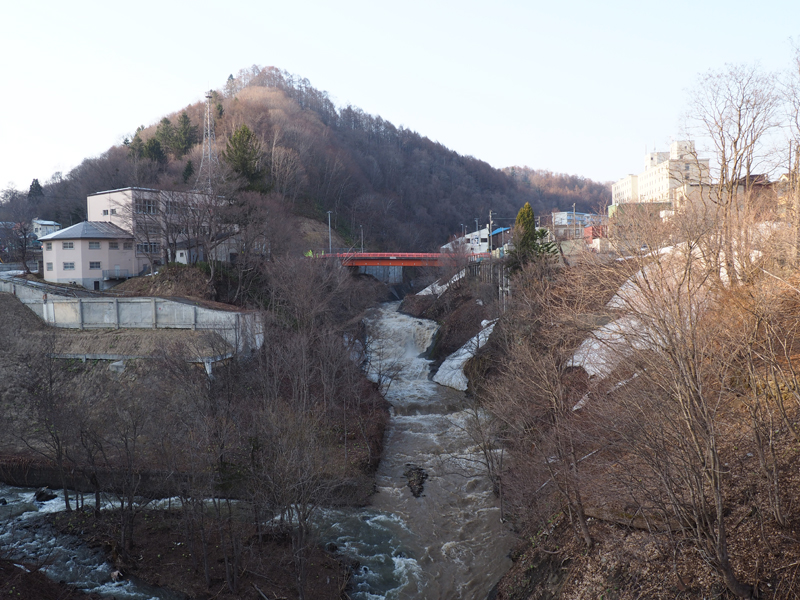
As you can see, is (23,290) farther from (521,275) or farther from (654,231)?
(654,231)

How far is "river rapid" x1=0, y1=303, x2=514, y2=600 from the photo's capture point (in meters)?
13.5

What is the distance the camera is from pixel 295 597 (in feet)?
41.0

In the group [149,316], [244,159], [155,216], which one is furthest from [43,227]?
[149,316]

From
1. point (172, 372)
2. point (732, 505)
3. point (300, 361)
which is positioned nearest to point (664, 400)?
point (732, 505)

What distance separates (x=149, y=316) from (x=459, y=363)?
18.9 meters

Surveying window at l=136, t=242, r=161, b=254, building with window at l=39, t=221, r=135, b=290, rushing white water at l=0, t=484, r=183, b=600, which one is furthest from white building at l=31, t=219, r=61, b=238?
rushing white water at l=0, t=484, r=183, b=600

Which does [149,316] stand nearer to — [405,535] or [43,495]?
[43,495]

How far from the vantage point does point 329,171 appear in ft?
254

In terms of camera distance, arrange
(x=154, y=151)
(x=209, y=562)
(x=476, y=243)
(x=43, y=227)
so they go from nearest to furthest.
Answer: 1. (x=209, y=562)
2. (x=154, y=151)
3. (x=43, y=227)
4. (x=476, y=243)

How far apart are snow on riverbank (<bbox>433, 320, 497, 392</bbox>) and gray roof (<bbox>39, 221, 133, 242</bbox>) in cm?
2643

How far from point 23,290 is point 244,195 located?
15935mm

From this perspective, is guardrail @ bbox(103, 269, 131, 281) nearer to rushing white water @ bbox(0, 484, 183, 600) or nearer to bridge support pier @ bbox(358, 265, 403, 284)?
rushing white water @ bbox(0, 484, 183, 600)

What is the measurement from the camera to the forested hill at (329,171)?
62312 mm

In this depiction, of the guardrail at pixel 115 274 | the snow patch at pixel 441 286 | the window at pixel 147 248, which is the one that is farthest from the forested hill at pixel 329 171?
the snow patch at pixel 441 286
